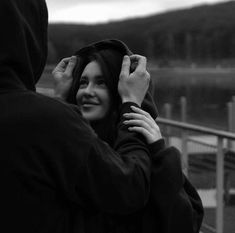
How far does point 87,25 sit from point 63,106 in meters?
121

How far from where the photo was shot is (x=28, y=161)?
56.5 inches

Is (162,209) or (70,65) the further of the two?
(70,65)

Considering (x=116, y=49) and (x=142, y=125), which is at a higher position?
(x=116, y=49)

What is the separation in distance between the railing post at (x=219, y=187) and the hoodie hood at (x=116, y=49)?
6.42 feet

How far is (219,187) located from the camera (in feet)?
13.0

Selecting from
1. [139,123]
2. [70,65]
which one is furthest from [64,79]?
[139,123]

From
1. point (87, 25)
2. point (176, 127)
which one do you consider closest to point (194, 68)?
point (87, 25)

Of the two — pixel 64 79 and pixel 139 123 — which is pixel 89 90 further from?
pixel 139 123

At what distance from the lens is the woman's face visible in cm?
195

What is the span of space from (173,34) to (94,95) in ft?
392

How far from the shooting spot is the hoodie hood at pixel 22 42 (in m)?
1.44

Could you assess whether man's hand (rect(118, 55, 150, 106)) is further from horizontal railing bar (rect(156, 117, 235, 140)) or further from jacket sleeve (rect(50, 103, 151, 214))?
horizontal railing bar (rect(156, 117, 235, 140))

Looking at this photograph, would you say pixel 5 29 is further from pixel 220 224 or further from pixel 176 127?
pixel 176 127

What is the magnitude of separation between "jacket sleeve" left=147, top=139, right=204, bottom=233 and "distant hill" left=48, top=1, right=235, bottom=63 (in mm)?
98567
